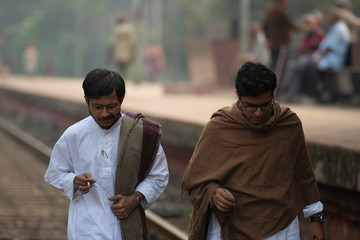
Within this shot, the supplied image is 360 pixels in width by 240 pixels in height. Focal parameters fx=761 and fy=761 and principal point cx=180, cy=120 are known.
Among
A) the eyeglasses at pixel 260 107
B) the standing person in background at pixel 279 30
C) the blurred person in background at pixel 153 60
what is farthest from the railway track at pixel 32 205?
the blurred person in background at pixel 153 60

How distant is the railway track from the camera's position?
22.5 feet

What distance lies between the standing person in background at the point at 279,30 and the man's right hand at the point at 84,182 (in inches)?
337

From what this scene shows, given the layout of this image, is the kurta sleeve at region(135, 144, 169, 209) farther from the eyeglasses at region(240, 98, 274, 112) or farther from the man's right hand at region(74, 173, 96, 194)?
the eyeglasses at region(240, 98, 274, 112)

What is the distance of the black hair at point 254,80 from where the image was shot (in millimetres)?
3201

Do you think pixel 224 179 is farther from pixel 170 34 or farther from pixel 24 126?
pixel 170 34

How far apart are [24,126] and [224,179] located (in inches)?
671

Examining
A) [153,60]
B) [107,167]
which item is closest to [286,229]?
[107,167]

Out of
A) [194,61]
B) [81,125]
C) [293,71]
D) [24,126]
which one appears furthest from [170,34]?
[81,125]

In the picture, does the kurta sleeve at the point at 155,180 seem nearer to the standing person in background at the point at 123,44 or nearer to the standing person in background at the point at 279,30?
the standing person in background at the point at 279,30

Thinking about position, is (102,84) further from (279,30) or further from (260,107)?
(279,30)

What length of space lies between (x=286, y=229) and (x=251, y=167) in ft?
1.04

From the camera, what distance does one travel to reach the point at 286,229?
331cm

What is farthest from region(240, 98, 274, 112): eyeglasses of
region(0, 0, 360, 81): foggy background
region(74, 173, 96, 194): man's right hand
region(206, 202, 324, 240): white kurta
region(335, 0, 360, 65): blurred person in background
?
region(0, 0, 360, 81): foggy background

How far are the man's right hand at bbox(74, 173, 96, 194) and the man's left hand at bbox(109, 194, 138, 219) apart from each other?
118 mm
